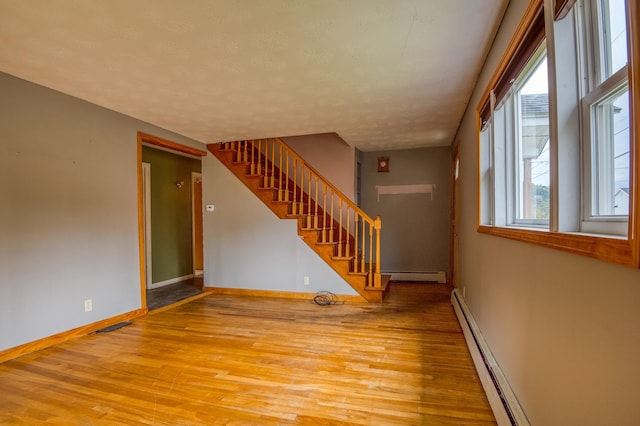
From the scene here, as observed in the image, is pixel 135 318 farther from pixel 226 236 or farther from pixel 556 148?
pixel 556 148

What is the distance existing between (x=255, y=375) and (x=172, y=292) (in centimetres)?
318

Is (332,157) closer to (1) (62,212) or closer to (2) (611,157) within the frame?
(1) (62,212)

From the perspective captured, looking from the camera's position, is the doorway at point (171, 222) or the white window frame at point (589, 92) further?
the doorway at point (171, 222)

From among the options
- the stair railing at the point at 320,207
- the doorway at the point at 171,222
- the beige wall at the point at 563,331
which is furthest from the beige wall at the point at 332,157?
the beige wall at the point at 563,331

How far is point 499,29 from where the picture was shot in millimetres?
1827

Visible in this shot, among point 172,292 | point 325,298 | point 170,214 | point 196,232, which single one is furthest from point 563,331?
point 196,232

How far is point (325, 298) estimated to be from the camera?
13.8ft

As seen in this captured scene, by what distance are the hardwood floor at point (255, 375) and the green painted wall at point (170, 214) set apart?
2.02 meters

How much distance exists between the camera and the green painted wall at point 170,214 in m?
5.10

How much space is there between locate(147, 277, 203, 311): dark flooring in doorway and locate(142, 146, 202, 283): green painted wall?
0.86ft

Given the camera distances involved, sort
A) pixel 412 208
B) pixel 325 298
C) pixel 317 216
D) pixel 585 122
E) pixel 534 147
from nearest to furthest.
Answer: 1. pixel 585 122
2. pixel 534 147
3. pixel 325 298
4. pixel 317 216
5. pixel 412 208

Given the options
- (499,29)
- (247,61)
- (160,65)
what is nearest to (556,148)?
(499,29)

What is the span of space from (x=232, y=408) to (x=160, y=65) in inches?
95.0

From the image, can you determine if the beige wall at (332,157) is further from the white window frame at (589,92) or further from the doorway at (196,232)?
the white window frame at (589,92)
